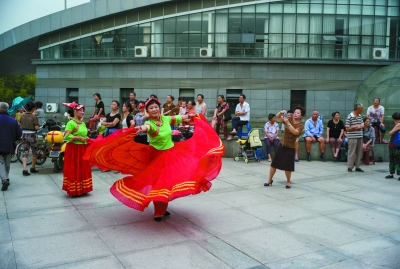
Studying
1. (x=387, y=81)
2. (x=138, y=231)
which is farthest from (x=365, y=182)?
(x=387, y=81)

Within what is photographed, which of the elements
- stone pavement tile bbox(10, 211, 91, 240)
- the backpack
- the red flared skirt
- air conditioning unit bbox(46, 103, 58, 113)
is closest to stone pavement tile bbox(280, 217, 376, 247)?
stone pavement tile bbox(10, 211, 91, 240)

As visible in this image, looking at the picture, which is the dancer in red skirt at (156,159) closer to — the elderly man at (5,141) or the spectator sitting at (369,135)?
the elderly man at (5,141)

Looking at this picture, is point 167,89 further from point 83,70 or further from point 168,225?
point 168,225

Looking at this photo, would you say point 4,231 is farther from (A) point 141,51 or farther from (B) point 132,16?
(B) point 132,16

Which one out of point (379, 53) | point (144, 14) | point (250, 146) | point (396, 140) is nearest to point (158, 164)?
point (396, 140)

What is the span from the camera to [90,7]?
26047 mm

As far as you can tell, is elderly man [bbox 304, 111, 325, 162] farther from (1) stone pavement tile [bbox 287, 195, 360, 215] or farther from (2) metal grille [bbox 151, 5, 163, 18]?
(2) metal grille [bbox 151, 5, 163, 18]

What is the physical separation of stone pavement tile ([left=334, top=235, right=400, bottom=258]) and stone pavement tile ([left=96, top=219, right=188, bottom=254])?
2.13 metres

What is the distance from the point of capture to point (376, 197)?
777cm

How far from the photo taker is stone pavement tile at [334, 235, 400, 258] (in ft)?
15.6

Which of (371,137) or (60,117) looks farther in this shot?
(60,117)

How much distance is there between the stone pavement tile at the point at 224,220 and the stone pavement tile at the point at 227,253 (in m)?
0.39

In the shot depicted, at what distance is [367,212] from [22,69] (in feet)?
147

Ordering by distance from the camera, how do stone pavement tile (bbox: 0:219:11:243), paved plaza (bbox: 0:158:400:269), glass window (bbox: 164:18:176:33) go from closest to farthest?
paved plaza (bbox: 0:158:400:269) → stone pavement tile (bbox: 0:219:11:243) → glass window (bbox: 164:18:176:33)
